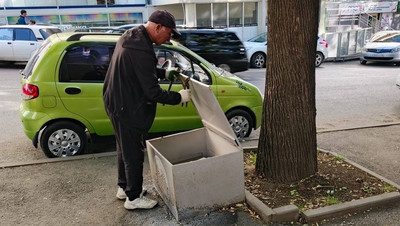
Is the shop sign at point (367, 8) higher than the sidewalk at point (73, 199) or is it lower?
higher

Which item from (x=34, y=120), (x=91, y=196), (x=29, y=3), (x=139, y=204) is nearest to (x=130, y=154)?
(x=139, y=204)

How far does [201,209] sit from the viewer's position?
11.6 feet

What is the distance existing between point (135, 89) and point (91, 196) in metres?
1.47

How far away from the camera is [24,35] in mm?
13523

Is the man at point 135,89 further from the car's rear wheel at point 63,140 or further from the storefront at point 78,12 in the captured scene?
the storefront at point 78,12

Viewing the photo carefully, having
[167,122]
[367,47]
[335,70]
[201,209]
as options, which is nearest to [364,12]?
[367,47]

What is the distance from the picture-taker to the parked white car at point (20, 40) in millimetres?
13461

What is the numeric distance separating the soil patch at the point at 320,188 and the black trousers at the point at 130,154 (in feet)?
4.10

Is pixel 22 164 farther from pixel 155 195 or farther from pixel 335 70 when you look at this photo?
pixel 335 70

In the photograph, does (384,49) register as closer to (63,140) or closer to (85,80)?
(85,80)

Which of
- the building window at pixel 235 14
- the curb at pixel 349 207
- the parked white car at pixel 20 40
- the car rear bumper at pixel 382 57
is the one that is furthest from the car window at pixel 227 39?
the building window at pixel 235 14

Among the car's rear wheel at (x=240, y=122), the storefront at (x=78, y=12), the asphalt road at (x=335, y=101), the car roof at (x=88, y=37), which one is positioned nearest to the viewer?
the car roof at (x=88, y=37)

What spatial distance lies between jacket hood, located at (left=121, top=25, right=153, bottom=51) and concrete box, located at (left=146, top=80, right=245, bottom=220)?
615 mm

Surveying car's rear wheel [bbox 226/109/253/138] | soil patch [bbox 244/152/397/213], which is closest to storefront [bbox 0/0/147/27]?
car's rear wheel [bbox 226/109/253/138]
